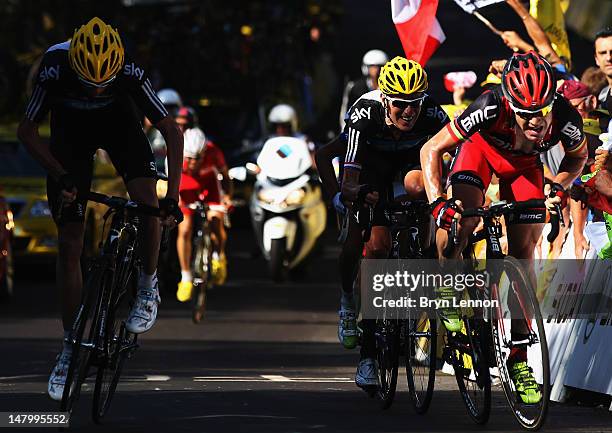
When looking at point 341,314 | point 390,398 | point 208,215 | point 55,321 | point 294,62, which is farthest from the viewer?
point 294,62

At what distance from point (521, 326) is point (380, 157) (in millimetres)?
2119

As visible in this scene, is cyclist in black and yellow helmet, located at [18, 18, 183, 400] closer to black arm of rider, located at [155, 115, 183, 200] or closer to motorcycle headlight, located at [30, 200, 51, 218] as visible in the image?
black arm of rider, located at [155, 115, 183, 200]

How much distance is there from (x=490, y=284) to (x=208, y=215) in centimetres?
909

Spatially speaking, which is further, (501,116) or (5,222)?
(5,222)

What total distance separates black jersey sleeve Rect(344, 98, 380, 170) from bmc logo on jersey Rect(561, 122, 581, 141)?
1547 millimetres

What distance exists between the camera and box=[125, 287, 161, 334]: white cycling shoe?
34.4 feet

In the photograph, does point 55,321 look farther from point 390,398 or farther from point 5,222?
point 390,398

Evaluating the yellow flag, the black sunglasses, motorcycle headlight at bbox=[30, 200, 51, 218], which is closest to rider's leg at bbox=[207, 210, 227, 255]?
motorcycle headlight at bbox=[30, 200, 51, 218]

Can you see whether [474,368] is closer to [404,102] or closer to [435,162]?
[435,162]

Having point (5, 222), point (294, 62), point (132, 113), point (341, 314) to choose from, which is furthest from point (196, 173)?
point (294, 62)

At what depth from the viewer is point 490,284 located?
10.5 meters

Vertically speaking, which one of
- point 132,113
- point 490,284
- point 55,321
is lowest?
point 55,321

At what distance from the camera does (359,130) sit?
38.6ft

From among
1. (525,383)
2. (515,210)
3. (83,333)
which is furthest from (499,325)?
(83,333)
